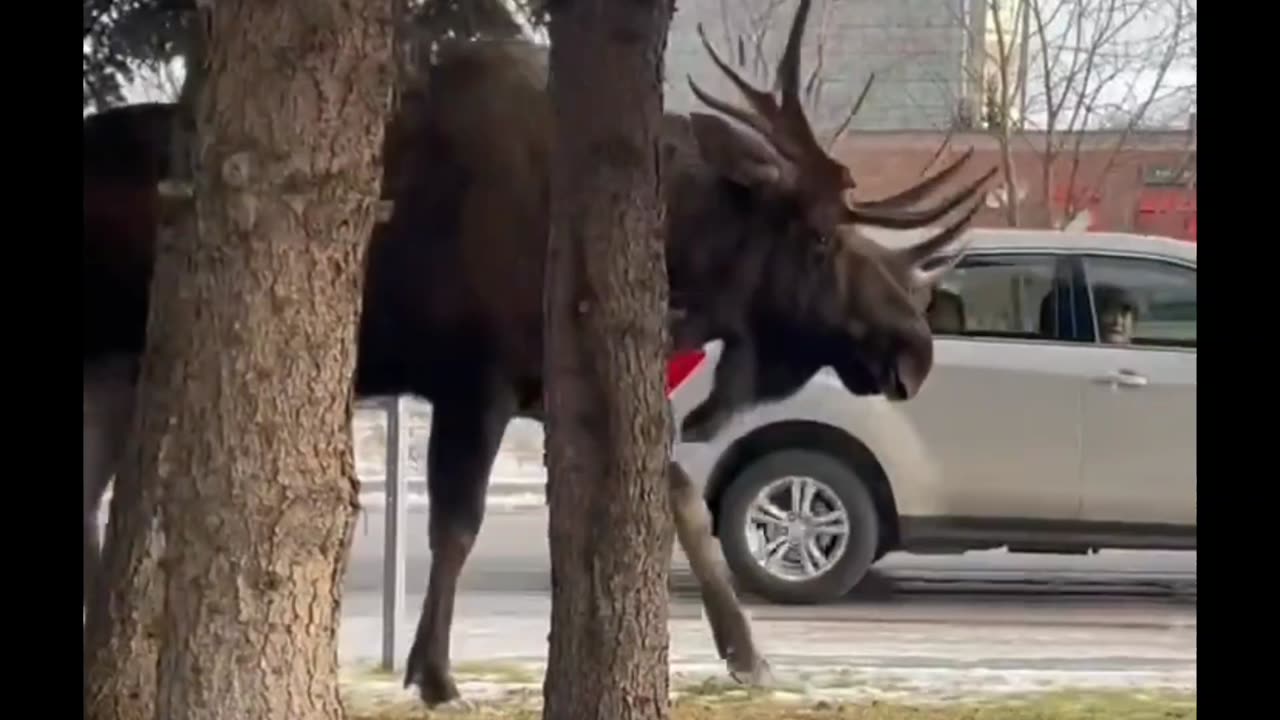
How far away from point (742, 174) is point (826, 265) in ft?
1.21

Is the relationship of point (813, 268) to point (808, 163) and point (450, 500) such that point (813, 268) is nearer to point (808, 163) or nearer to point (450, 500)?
point (808, 163)

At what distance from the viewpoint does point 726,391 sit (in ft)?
19.6

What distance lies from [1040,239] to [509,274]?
61.1 inches

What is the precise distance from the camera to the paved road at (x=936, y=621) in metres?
5.81

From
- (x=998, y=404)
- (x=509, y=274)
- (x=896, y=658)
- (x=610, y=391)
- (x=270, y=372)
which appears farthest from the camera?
(x=896, y=658)

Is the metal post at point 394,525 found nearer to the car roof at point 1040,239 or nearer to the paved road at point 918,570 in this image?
the paved road at point 918,570

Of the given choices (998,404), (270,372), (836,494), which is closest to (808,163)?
(998,404)

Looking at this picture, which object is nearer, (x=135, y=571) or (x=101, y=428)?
(x=135, y=571)

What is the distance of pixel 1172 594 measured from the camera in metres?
5.94

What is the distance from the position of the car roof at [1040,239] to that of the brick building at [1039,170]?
4 centimetres

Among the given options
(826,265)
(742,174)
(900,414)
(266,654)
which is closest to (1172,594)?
(900,414)

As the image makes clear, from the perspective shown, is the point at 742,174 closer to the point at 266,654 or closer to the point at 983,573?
the point at 983,573
